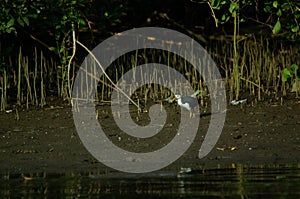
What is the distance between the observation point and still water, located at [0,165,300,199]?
732 centimetres

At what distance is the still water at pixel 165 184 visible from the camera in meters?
7.32

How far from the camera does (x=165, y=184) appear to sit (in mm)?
7887

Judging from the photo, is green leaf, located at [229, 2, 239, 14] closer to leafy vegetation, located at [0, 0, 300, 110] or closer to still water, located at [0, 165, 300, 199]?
leafy vegetation, located at [0, 0, 300, 110]

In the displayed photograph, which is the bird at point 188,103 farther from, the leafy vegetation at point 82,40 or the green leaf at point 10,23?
the green leaf at point 10,23

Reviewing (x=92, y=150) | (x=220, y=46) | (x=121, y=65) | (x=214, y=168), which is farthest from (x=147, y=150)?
(x=220, y=46)

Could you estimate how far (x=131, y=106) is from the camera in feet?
42.7

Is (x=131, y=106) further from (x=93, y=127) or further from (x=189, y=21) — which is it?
(x=189, y=21)

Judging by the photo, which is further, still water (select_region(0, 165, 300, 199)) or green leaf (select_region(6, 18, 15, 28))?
green leaf (select_region(6, 18, 15, 28))

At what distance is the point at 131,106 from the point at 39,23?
252 cm

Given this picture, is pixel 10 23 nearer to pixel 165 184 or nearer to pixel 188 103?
pixel 188 103

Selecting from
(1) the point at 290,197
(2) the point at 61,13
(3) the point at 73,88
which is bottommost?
(1) the point at 290,197

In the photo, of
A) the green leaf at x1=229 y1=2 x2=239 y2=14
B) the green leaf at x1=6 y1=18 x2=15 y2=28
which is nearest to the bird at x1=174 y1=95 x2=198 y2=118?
the green leaf at x1=229 y1=2 x2=239 y2=14

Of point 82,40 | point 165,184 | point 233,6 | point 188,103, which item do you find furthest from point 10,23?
point 165,184

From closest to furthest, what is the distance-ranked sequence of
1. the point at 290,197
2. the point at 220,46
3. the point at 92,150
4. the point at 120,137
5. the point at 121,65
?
1. the point at 290,197
2. the point at 92,150
3. the point at 120,137
4. the point at 121,65
5. the point at 220,46
